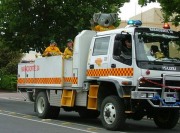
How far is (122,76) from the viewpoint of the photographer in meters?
11.8

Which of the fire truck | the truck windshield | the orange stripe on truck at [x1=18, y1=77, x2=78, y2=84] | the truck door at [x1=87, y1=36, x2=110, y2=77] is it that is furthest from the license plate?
the orange stripe on truck at [x1=18, y1=77, x2=78, y2=84]

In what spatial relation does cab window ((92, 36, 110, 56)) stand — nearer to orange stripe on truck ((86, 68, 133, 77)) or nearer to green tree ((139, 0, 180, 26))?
orange stripe on truck ((86, 68, 133, 77))

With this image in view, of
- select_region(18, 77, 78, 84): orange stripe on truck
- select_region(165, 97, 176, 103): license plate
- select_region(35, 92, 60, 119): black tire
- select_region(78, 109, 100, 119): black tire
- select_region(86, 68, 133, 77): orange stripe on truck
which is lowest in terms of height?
select_region(78, 109, 100, 119): black tire

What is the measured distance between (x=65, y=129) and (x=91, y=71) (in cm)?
180

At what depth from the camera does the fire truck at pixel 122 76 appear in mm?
11547

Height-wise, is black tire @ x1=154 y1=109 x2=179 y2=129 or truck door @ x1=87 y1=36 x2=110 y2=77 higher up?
truck door @ x1=87 y1=36 x2=110 y2=77

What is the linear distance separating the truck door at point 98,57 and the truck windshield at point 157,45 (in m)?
0.98

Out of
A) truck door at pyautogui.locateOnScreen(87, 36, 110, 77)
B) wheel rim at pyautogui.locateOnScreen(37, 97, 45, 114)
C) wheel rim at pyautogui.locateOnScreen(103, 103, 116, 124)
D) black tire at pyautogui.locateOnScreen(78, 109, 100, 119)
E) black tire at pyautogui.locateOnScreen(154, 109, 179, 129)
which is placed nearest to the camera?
wheel rim at pyautogui.locateOnScreen(103, 103, 116, 124)

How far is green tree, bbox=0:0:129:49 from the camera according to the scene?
2492cm

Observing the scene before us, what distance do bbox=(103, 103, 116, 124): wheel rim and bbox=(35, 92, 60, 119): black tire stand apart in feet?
10.9

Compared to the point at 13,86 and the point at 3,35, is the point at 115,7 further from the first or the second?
the point at 13,86

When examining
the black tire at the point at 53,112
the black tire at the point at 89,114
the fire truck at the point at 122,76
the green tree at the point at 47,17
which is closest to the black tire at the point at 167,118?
the fire truck at the point at 122,76

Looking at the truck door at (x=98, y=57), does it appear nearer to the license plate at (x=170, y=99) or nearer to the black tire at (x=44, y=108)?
the license plate at (x=170, y=99)

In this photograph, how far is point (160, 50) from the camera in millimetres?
12195
